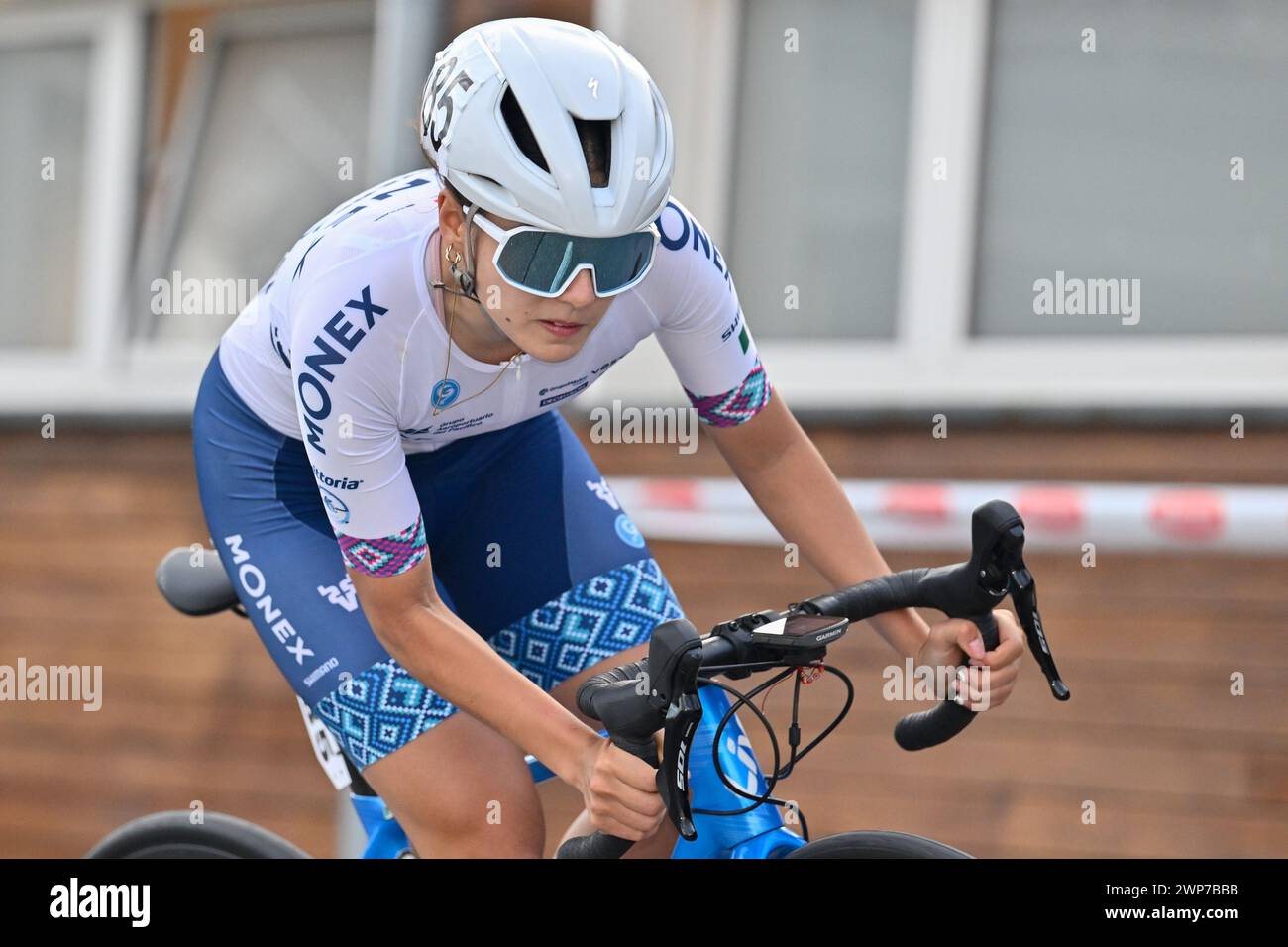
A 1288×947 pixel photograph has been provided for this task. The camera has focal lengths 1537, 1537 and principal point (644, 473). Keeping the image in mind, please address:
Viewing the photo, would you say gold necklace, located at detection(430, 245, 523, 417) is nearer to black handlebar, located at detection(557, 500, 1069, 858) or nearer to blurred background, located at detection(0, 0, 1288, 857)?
black handlebar, located at detection(557, 500, 1069, 858)

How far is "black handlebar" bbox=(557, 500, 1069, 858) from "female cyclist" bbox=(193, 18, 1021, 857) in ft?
0.18

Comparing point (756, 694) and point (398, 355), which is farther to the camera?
point (398, 355)

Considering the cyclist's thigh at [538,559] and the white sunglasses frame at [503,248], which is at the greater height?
the white sunglasses frame at [503,248]

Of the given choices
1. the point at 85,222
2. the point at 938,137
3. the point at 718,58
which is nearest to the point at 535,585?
the point at 938,137

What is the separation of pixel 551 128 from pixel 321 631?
1.02 meters

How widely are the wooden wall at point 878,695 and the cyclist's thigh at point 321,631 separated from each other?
287 cm

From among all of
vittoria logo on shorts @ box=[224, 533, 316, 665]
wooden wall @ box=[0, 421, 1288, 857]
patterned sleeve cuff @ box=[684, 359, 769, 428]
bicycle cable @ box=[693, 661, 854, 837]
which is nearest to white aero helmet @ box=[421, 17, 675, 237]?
patterned sleeve cuff @ box=[684, 359, 769, 428]

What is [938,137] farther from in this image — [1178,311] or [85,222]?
[85,222]

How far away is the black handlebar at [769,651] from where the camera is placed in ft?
6.41

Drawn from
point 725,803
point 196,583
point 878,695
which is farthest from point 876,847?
point 878,695

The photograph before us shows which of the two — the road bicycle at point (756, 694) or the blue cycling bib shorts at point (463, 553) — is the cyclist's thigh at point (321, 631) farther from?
the road bicycle at point (756, 694)

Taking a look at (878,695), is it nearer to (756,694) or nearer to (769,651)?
(756,694)

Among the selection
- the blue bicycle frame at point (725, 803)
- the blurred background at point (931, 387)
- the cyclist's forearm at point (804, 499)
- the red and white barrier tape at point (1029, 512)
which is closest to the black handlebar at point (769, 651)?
the blue bicycle frame at point (725, 803)

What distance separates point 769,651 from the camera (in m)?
2.08
